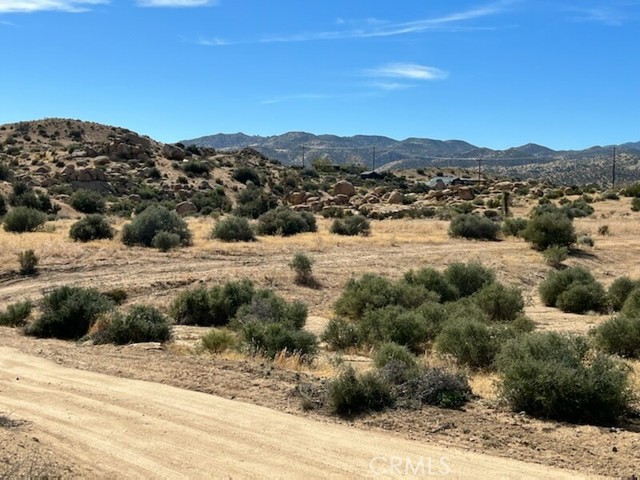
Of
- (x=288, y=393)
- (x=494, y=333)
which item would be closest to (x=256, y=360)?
(x=288, y=393)

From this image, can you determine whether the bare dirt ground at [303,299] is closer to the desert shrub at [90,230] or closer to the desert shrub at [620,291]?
the desert shrub at [90,230]

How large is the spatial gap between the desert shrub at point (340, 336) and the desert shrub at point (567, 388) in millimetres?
7323

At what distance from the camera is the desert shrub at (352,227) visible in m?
44.5

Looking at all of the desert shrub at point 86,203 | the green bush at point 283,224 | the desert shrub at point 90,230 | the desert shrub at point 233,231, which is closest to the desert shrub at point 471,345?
the desert shrub at point 90,230

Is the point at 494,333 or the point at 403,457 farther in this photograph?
the point at 494,333

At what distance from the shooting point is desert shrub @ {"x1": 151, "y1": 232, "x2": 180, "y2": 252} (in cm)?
3325

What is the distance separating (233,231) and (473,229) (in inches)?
664

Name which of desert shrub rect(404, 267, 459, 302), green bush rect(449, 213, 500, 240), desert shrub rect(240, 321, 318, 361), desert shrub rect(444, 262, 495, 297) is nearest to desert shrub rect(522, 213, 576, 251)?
green bush rect(449, 213, 500, 240)

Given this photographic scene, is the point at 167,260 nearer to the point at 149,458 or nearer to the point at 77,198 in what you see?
the point at 149,458

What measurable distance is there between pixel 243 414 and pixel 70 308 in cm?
1017

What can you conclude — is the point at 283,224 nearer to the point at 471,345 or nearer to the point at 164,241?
the point at 164,241

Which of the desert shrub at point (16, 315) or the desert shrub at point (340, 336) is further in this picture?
the desert shrub at point (16, 315)

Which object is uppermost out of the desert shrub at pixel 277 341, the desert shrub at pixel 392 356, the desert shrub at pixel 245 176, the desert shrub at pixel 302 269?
the desert shrub at pixel 245 176

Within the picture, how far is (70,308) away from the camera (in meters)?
17.8
